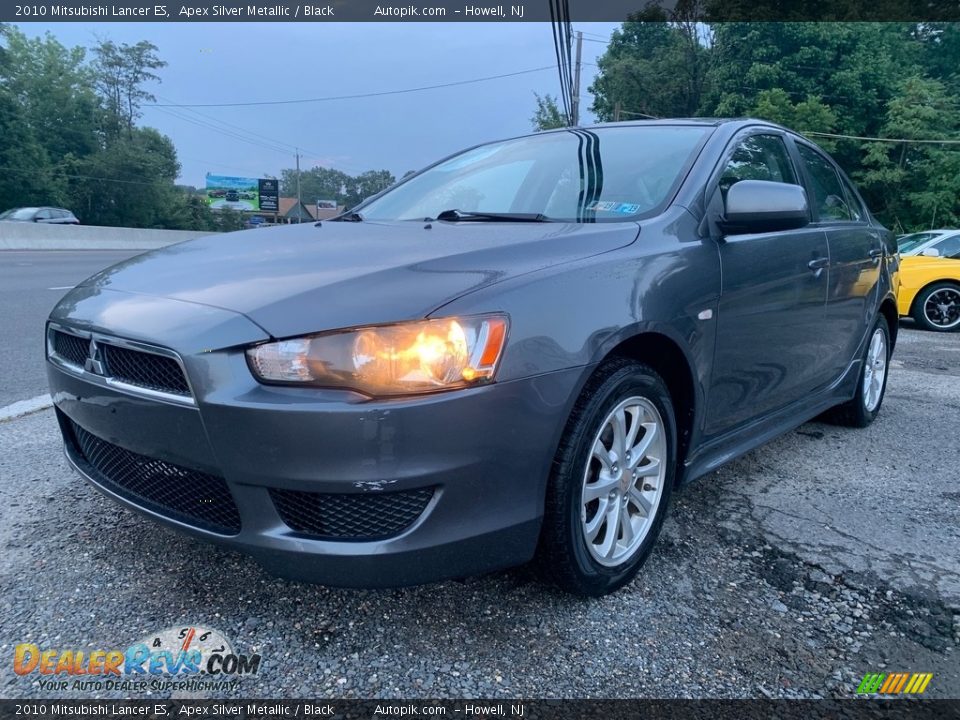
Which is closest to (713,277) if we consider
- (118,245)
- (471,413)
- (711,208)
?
(711,208)

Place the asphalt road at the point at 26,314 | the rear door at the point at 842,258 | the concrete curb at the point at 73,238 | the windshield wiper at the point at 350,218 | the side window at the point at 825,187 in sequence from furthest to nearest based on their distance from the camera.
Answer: the concrete curb at the point at 73,238
the asphalt road at the point at 26,314
the side window at the point at 825,187
the rear door at the point at 842,258
the windshield wiper at the point at 350,218

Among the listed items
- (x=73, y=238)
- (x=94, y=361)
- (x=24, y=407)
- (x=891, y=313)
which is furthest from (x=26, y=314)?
(x=73, y=238)

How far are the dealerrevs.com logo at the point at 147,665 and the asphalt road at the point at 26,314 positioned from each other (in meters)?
2.81

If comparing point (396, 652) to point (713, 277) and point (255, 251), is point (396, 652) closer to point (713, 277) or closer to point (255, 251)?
point (255, 251)

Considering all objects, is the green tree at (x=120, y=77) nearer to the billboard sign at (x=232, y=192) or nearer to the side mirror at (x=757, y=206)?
the billboard sign at (x=232, y=192)

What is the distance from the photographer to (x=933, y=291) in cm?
935

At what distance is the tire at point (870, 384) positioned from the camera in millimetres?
4051

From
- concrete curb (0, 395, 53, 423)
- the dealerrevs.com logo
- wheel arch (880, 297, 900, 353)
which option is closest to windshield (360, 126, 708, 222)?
the dealerrevs.com logo

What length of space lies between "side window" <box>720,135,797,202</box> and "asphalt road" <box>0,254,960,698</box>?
139cm

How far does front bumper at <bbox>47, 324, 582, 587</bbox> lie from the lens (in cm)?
165

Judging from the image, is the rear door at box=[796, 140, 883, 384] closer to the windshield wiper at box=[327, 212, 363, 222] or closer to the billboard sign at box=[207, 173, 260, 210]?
the windshield wiper at box=[327, 212, 363, 222]

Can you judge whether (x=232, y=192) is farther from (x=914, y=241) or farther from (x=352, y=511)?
(x=352, y=511)

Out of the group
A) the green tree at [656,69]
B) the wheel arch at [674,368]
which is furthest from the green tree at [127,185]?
the wheel arch at [674,368]

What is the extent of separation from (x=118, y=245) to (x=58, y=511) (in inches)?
1017
